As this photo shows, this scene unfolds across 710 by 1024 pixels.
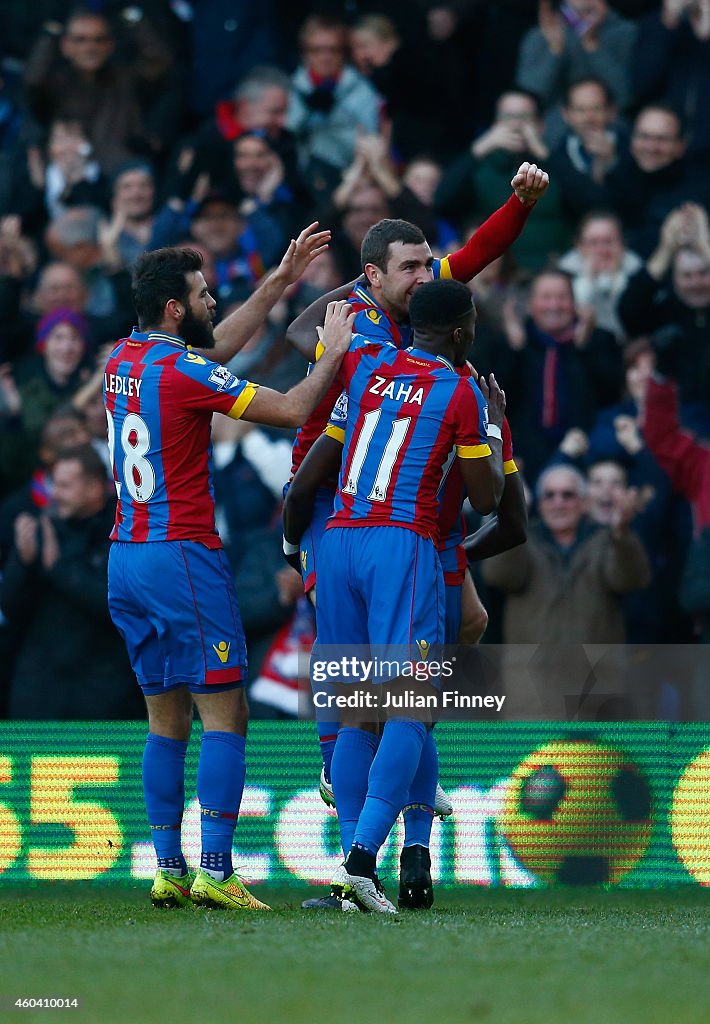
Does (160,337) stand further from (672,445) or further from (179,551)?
(672,445)

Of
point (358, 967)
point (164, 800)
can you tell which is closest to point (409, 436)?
point (164, 800)

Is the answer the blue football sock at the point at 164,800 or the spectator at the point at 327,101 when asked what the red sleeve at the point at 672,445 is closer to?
the spectator at the point at 327,101

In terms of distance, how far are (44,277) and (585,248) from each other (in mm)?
3545

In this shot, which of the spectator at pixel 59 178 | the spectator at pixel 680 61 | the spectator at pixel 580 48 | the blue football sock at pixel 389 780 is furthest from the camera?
the spectator at pixel 59 178

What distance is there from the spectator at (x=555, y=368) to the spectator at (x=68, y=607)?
255 cm

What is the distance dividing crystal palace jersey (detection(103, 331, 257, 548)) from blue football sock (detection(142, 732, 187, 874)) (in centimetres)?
77

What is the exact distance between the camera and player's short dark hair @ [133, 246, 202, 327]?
587 centimetres

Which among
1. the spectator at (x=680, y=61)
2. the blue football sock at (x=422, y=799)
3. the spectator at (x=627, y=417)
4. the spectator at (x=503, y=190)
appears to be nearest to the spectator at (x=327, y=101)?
the spectator at (x=503, y=190)

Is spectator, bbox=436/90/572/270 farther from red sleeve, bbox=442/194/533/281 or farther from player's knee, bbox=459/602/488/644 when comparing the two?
player's knee, bbox=459/602/488/644

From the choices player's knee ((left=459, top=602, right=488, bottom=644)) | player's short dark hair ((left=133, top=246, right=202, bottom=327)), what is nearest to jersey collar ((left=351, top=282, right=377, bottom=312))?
player's short dark hair ((left=133, top=246, right=202, bottom=327))

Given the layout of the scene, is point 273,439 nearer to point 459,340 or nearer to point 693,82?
point 693,82

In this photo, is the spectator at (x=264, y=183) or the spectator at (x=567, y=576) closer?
the spectator at (x=567, y=576)

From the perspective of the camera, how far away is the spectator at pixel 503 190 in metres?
10.5

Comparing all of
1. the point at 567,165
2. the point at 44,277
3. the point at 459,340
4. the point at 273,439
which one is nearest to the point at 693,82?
the point at 567,165
